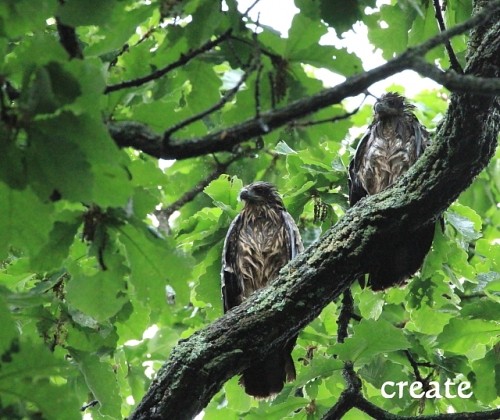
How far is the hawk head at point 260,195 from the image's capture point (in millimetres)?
6168

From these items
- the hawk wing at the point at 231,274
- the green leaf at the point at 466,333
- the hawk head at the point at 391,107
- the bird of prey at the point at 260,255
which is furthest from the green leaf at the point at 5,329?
the hawk head at the point at 391,107

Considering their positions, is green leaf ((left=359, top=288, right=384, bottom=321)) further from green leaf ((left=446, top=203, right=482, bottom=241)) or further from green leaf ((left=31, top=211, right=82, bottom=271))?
green leaf ((left=31, top=211, right=82, bottom=271))

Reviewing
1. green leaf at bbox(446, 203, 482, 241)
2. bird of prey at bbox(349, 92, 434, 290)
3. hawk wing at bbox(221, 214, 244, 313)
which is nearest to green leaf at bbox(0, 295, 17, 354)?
bird of prey at bbox(349, 92, 434, 290)

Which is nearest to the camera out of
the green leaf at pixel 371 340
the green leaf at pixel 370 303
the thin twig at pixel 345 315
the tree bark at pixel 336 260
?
the tree bark at pixel 336 260

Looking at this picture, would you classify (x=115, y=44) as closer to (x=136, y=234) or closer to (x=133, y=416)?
(x=136, y=234)

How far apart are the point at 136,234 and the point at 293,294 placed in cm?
154

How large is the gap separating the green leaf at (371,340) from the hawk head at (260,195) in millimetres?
2568

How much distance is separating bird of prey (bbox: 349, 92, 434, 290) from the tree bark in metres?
0.32

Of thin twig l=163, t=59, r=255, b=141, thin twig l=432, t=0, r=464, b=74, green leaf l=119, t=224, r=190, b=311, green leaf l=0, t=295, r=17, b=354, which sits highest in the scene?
thin twig l=432, t=0, r=464, b=74

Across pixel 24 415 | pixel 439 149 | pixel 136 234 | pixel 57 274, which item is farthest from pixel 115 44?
pixel 439 149

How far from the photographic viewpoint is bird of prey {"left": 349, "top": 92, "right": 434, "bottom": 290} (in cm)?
446

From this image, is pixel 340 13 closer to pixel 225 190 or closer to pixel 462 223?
pixel 462 223

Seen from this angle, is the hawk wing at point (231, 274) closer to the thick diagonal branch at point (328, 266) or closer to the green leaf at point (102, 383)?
the thick diagonal branch at point (328, 266)

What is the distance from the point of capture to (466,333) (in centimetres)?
395
